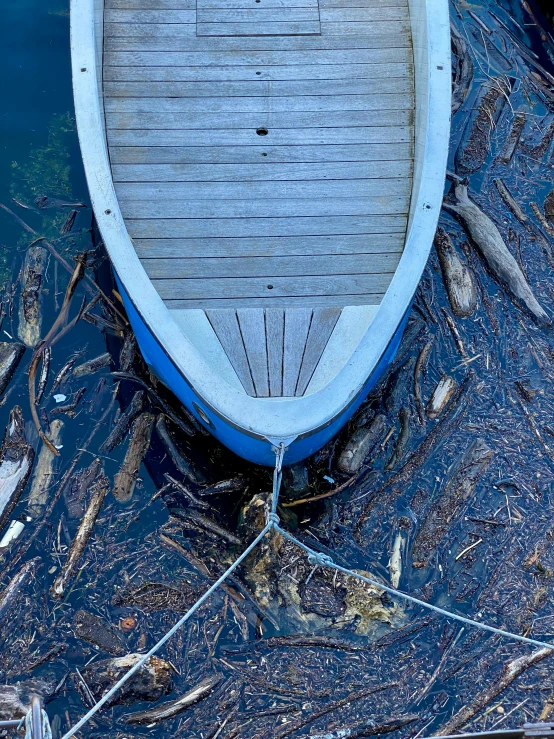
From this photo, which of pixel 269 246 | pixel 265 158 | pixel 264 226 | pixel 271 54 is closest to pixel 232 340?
pixel 269 246

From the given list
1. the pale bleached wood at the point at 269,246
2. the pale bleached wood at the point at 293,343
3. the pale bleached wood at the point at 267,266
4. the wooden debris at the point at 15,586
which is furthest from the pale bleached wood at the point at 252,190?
the wooden debris at the point at 15,586

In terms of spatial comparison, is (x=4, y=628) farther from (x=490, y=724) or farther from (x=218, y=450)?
(x=490, y=724)

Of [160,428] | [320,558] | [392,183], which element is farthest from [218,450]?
[392,183]

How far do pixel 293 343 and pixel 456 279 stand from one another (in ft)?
6.25

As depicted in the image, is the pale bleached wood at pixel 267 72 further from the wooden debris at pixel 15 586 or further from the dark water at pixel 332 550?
the wooden debris at pixel 15 586

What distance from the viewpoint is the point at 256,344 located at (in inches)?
184

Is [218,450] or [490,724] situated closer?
[490,724]

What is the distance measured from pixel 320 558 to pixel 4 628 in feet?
5.64

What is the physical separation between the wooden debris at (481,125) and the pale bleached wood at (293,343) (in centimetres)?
270

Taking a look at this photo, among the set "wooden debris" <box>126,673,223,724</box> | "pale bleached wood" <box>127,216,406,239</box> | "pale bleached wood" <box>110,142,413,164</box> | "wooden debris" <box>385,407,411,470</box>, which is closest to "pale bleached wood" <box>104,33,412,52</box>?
"pale bleached wood" <box>110,142,413,164</box>

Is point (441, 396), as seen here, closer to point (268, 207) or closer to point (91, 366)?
point (268, 207)

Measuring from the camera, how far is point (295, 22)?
226 inches

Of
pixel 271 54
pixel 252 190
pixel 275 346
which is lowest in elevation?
pixel 275 346

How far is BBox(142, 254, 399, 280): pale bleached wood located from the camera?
4.87 m
